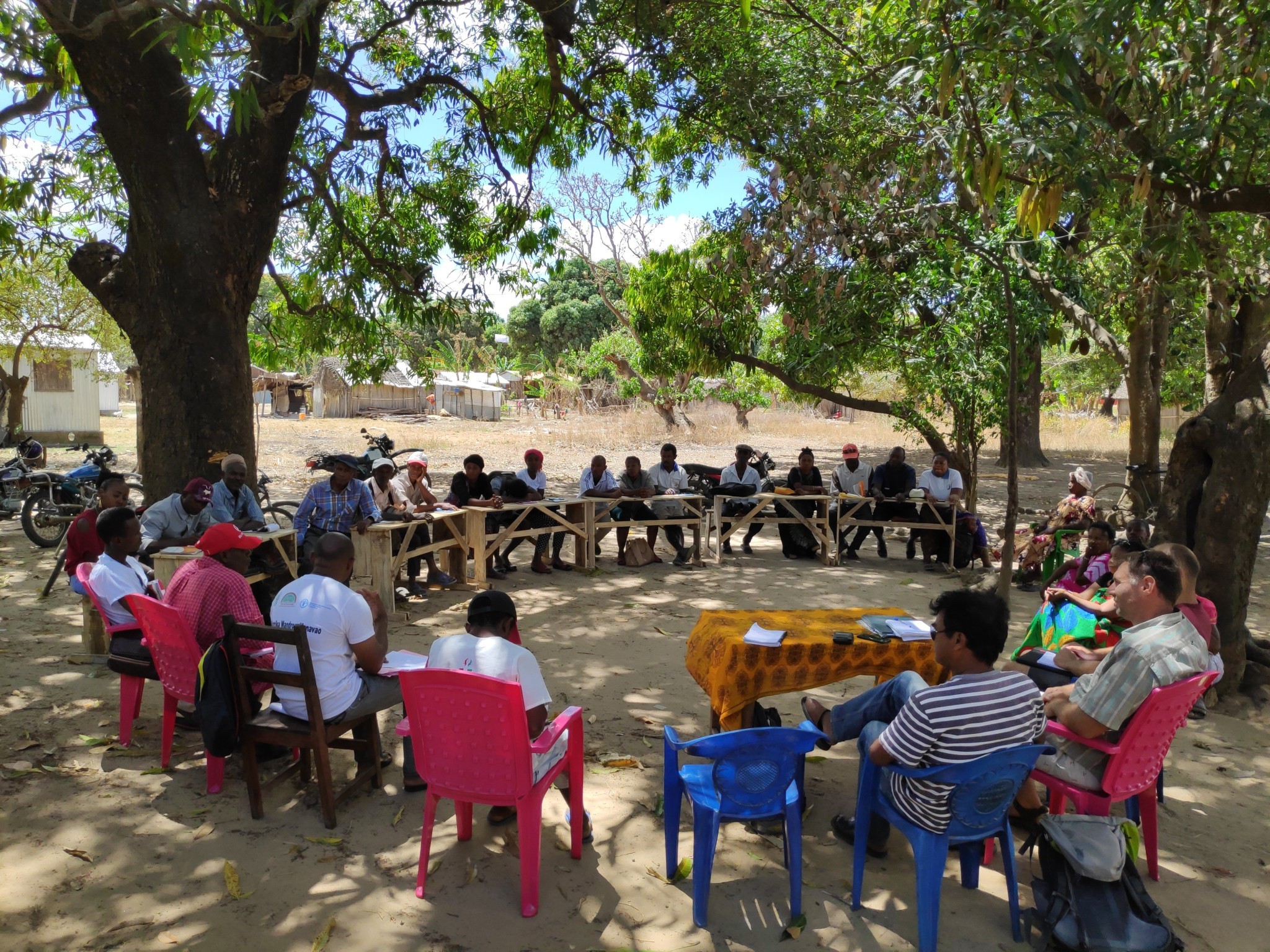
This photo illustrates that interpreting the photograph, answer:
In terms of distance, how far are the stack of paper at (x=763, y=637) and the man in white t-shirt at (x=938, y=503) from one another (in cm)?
656

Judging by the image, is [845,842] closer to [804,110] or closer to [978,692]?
[978,692]

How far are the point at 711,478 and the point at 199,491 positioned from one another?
700 cm

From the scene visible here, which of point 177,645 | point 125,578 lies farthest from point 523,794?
point 125,578

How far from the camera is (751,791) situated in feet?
10.7

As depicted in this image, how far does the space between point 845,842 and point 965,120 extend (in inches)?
165

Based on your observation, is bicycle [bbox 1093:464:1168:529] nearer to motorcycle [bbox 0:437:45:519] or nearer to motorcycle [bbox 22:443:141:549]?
motorcycle [bbox 22:443:141:549]

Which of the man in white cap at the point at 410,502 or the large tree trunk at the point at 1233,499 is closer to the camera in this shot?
the large tree trunk at the point at 1233,499

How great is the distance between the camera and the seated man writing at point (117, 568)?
16.2ft

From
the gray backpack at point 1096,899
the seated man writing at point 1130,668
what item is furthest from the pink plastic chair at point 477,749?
the seated man writing at point 1130,668

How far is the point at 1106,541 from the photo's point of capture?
253 inches

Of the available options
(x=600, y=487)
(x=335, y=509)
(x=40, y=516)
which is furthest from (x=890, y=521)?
(x=40, y=516)

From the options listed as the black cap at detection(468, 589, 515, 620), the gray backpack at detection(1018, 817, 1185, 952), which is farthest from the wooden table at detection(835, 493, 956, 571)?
the black cap at detection(468, 589, 515, 620)

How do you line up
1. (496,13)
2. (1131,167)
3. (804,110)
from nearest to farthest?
(1131,167) → (804,110) → (496,13)

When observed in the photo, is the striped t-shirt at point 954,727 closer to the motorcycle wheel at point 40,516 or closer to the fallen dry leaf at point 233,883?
the fallen dry leaf at point 233,883
